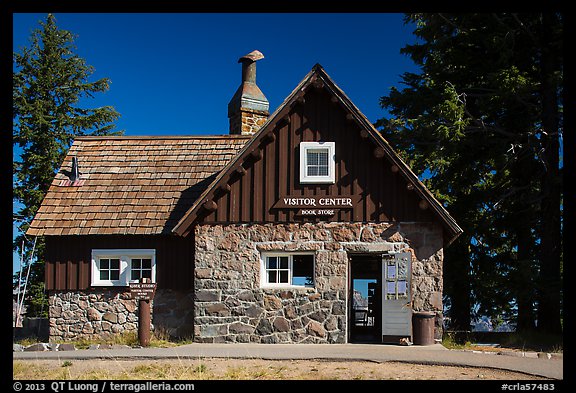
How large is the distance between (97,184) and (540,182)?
14.1 meters

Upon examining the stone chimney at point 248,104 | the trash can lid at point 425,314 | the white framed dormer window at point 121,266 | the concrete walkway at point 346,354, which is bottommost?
the concrete walkway at point 346,354

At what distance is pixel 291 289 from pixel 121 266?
4961 mm

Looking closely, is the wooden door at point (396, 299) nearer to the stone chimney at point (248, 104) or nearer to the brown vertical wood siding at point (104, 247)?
the brown vertical wood siding at point (104, 247)

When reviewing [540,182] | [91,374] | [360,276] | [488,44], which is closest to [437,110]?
[488,44]

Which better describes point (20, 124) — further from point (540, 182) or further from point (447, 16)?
point (540, 182)

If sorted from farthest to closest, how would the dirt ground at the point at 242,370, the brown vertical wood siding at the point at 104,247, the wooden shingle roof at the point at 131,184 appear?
1. the wooden shingle roof at the point at 131,184
2. the brown vertical wood siding at the point at 104,247
3. the dirt ground at the point at 242,370

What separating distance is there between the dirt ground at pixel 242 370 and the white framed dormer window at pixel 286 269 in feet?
13.4

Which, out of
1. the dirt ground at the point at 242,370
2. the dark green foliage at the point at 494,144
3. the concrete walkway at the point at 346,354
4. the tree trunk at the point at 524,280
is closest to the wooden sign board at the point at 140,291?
the concrete walkway at the point at 346,354

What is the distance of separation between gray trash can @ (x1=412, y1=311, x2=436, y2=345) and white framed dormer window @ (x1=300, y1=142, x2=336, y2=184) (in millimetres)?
4028

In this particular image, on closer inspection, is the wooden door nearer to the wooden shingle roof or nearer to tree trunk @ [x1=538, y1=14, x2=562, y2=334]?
tree trunk @ [x1=538, y1=14, x2=562, y2=334]

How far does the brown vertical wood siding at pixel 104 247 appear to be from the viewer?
1969 centimetres

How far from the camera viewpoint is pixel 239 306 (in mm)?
18344

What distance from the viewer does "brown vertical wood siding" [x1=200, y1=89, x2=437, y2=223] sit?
18266 mm

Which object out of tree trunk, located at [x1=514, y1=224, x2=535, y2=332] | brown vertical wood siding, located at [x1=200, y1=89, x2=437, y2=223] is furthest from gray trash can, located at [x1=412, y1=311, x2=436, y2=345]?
tree trunk, located at [x1=514, y1=224, x2=535, y2=332]
